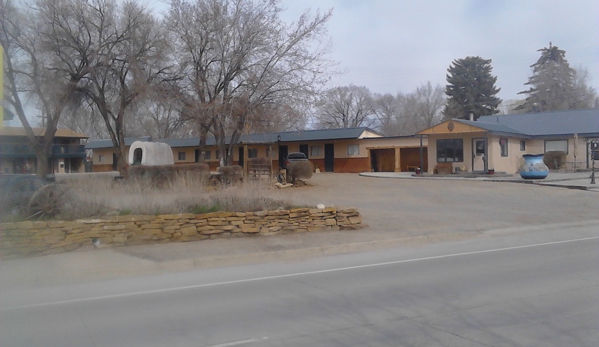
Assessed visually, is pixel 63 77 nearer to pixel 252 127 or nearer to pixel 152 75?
pixel 152 75

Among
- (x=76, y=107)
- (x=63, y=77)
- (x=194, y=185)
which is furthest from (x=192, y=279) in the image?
(x=76, y=107)

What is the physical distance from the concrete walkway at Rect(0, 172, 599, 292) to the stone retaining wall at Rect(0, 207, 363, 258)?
29cm

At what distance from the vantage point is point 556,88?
73.1 meters

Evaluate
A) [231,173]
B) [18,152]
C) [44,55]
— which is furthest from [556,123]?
[18,152]

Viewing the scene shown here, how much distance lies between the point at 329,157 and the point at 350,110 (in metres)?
29.4

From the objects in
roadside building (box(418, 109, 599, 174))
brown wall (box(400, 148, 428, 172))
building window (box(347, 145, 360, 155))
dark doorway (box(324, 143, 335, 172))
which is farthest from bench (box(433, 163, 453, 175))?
dark doorway (box(324, 143, 335, 172))

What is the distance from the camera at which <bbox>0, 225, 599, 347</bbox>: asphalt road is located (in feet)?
21.7

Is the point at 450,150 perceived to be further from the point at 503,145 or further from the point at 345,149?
the point at 345,149

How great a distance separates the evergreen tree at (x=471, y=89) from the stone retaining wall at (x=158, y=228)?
59.7 meters

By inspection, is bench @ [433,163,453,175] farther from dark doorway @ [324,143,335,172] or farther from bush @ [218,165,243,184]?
bush @ [218,165,243,184]

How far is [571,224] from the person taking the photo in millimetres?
18094

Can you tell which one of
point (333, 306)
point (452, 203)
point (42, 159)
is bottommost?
point (333, 306)

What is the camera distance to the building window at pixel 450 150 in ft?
125

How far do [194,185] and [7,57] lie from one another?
477 inches
